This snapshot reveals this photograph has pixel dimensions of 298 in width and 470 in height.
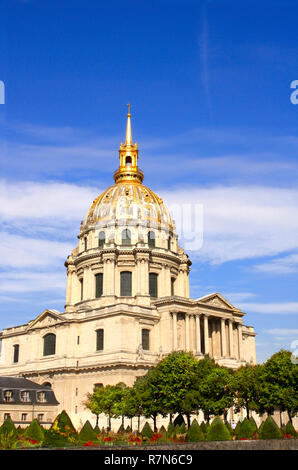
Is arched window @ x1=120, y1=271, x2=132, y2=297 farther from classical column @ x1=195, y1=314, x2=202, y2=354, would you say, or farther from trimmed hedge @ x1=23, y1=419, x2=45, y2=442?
trimmed hedge @ x1=23, y1=419, x2=45, y2=442

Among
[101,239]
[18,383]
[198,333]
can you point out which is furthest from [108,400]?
[101,239]

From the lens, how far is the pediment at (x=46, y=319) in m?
74.7

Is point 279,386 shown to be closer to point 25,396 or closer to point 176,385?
point 176,385

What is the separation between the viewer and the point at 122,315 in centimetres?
6806

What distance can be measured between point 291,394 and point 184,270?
34009 millimetres

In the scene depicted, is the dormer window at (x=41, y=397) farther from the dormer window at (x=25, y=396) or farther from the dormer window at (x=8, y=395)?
the dormer window at (x=8, y=395)

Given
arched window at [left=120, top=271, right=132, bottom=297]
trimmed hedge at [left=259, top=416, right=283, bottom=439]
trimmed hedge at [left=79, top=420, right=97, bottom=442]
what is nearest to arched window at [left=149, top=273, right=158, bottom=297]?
arched window at [left=120, top=271, right=132, bottom=297]

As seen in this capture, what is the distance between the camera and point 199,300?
7194cm

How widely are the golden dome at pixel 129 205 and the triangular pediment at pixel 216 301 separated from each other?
14.2 meters

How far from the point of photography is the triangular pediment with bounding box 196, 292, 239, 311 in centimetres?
7294

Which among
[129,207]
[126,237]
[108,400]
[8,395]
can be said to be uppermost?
[129,207]

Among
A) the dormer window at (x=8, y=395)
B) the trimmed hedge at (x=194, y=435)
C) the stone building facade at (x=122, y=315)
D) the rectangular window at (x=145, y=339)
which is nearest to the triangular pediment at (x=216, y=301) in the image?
the stone building facade at (x=122, y=315)

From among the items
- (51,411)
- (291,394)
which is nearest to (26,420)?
(51,411)

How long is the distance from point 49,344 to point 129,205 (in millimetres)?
22822
